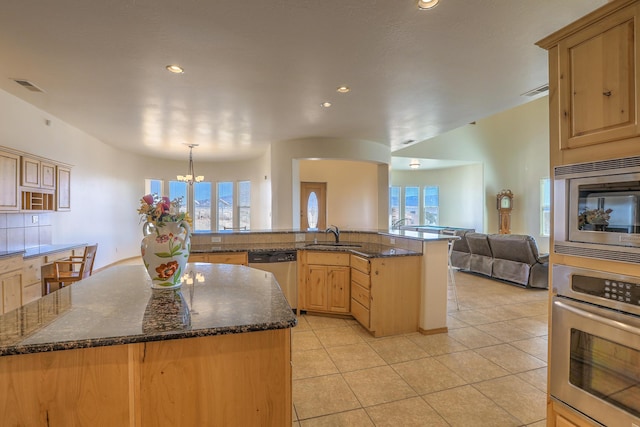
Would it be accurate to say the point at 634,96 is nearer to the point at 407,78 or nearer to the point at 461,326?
the point at 407,78

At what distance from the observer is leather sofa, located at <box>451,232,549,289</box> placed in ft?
16.7

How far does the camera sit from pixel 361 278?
3.50 metres

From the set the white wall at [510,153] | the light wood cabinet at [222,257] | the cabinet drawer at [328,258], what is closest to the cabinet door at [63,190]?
the light wood cabinet at [222,257]

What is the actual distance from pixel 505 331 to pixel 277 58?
375cm

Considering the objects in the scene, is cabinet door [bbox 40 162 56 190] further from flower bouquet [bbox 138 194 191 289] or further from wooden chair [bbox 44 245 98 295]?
flower bouquet [bbox 138 194 191 289]

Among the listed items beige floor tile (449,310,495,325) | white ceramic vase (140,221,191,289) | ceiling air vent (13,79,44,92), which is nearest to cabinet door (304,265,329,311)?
beige floor tile (449,310,495,325)

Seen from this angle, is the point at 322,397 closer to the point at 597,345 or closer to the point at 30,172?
the point at 597,345

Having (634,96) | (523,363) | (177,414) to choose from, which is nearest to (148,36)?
(177,414)

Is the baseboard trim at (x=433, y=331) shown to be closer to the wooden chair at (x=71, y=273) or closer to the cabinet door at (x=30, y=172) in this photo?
the wooden chair at (x=71, y=273)

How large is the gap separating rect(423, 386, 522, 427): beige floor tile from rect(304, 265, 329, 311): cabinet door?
181cm

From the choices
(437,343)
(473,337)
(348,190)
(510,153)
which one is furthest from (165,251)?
(510,153)

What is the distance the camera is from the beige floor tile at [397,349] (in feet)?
9.32

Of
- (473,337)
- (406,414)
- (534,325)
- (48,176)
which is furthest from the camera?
(48,176)

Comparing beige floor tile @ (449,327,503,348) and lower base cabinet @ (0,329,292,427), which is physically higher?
lower base cabinet @ (0,329,292,427)
